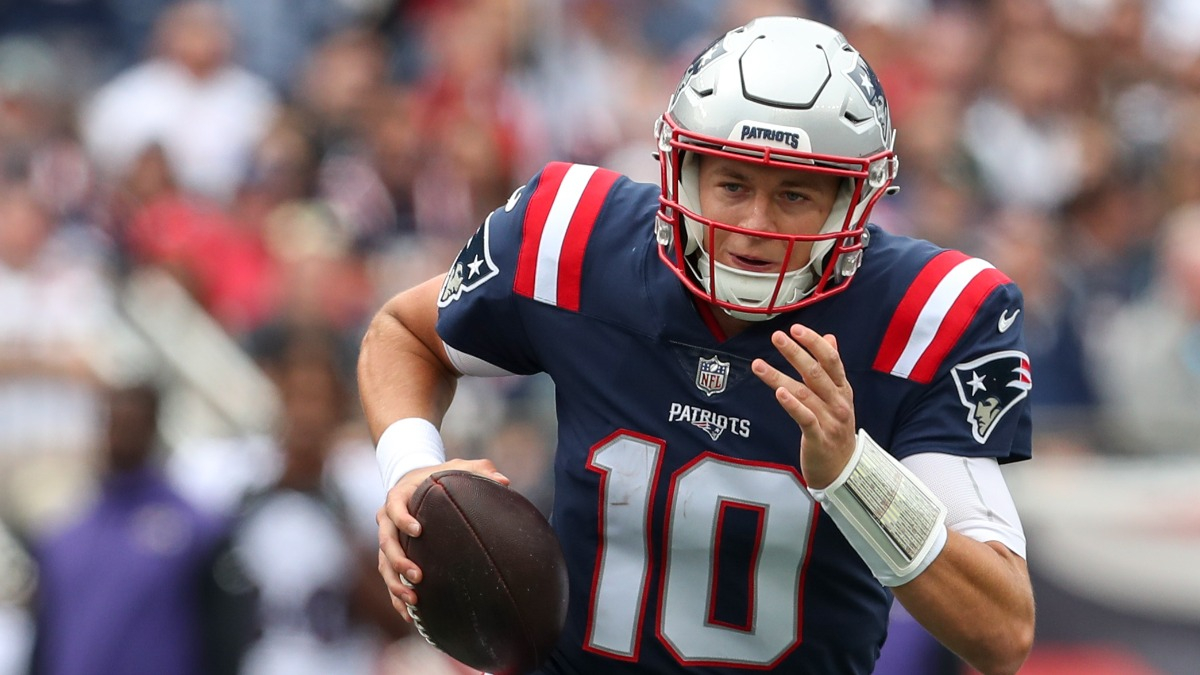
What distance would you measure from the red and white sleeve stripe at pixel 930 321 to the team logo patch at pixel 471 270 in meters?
0.69

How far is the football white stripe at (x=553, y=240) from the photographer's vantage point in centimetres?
309

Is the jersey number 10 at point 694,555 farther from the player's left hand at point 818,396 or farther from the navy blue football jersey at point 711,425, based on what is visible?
the player's left hand at point 818,396

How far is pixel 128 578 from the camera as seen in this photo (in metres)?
5.61

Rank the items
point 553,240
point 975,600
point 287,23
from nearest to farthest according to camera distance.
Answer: point 975,600
point 553,240
point 287,23

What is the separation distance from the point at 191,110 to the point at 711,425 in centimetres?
553

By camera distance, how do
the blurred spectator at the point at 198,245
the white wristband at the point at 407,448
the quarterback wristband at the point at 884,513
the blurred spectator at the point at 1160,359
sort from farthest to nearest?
the blurred spectator at the point at 198,245, the blurred spectator at the point at 1160,359, the white wristband at the point at 407,448, the quarterback wristband at the point at 884,513

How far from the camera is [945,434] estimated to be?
2.81 metres

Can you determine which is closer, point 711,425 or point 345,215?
point 711,425

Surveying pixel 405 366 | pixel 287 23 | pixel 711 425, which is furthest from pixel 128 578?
pixel 287 23

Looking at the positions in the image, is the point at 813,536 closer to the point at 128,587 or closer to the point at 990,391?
the point at 990,391

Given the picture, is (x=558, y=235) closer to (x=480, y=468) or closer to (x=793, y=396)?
(x=480, y=468)

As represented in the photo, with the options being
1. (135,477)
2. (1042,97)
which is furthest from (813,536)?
(1042,97)

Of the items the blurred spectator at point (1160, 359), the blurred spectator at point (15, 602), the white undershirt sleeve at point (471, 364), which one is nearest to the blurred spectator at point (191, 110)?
the blurred spectator at point (15, 602)

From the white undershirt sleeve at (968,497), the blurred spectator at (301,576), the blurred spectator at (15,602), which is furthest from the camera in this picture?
the blurred spectator at (15,602)
